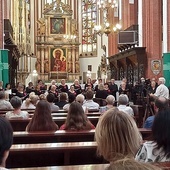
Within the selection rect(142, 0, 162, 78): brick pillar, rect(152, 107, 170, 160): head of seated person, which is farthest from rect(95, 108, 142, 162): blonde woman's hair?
rect(142, 0, 162, 78): brick pillar

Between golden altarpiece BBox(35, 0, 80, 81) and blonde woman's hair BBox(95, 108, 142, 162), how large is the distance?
34629 mm

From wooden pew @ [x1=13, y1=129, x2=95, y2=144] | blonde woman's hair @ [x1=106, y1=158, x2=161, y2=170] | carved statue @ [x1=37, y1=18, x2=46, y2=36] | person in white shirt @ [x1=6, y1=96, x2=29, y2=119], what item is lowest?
wooden pew @ [x1=13, y1=129, x2=95, y2=144]

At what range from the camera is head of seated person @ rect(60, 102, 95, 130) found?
5.48 m

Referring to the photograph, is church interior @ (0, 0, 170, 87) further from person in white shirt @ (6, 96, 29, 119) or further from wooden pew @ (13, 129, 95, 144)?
wooden pew @ (13, 129, 95, 144)

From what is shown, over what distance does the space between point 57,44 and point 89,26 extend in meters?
3.74

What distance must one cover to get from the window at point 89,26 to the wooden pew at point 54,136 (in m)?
32.6

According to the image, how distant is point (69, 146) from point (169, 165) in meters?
1.69

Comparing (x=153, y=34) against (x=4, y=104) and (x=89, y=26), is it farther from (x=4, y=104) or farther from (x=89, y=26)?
(x=89, y=26)

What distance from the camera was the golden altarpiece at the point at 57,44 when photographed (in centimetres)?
3766

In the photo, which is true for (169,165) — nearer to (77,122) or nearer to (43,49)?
(77,122)

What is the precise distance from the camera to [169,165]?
2707 mm

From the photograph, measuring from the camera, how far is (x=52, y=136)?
17.2 ft

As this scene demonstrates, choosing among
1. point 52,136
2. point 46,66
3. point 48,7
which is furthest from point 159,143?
point 48,7

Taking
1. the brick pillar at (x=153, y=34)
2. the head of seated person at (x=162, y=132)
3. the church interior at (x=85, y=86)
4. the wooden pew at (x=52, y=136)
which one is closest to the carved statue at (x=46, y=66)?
the church interior at (x=85, y=86)
